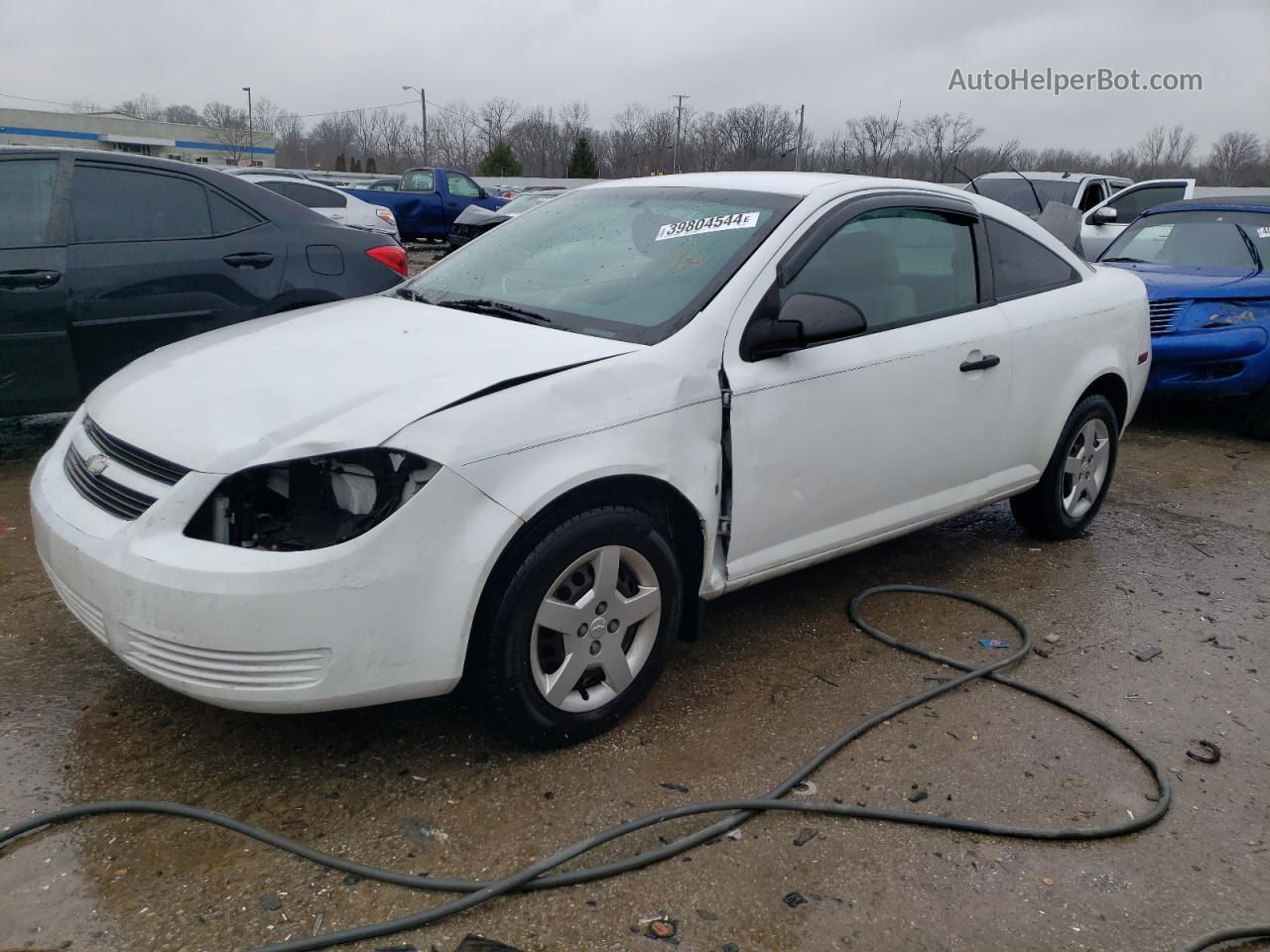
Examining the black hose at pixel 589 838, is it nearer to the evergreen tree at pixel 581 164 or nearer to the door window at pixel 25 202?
the door window at pixel 25 202

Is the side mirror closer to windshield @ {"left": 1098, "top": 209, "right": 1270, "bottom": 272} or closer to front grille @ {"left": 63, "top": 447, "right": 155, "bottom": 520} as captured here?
front grille @ {"left": 63, "top": 447, "right": 155, "bottom": 520}

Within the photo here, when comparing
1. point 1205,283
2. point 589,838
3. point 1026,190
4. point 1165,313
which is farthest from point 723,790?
point 1026,190

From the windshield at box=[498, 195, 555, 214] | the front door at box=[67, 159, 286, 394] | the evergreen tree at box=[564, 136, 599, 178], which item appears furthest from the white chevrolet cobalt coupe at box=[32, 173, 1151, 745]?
the evergreen tree at box=[564, 136, 599, 178]

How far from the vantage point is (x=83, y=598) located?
107 inches

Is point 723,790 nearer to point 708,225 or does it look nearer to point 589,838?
point 589,838

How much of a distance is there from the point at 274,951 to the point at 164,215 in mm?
4356

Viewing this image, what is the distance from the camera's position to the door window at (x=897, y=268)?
3592 millimetres

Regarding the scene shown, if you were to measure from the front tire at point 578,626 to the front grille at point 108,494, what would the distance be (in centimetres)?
94

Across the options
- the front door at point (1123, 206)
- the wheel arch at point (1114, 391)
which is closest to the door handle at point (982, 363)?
the wheel arch at point (1114, 391)

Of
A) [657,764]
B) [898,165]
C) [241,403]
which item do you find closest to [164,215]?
[241,403]

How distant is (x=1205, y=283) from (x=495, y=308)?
5.97 meters

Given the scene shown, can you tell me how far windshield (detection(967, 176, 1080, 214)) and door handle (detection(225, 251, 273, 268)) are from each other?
10.0 m

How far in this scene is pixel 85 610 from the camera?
273cm

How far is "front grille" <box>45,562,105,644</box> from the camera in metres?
2.67
